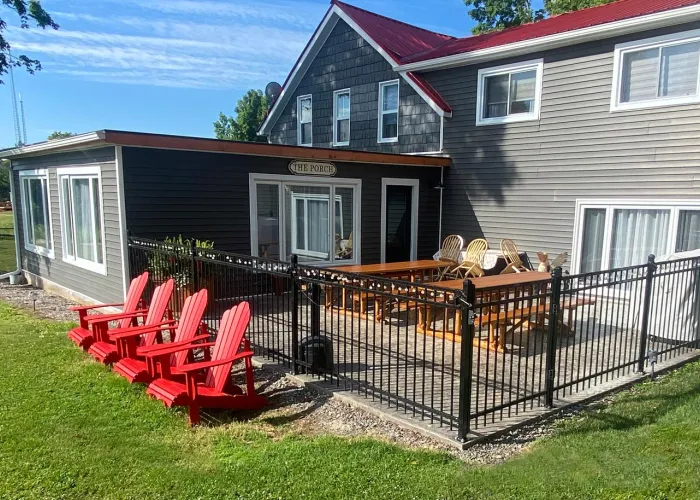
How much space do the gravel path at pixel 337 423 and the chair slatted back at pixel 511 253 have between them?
19.7ft

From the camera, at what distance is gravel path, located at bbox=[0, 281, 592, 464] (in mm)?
3771

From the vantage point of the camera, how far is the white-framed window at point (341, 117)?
1397 centimetres

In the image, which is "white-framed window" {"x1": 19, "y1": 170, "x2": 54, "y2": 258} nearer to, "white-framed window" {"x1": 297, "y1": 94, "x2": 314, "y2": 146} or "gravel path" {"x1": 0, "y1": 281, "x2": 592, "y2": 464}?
"white-framed window" {"x1": 297, "y1": 94, "x2": 314, "y2": 146}

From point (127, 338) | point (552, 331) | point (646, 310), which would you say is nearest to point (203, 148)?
point (127, 338)

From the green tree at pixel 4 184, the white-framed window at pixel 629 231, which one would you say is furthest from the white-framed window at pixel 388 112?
the green tree at pixel 4 184

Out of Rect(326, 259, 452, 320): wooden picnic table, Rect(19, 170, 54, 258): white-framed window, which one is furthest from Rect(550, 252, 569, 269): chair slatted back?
Rect(19, 170, 54, 258): white-framed window

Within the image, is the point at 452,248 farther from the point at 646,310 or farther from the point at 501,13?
the point at 501,13

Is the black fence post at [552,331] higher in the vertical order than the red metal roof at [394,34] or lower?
lower

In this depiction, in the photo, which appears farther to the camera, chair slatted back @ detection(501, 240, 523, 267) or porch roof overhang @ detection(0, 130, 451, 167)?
chair slatted back @ detection(501, 240, 523, 267)

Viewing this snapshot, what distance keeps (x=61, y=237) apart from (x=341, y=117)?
25.7 feet

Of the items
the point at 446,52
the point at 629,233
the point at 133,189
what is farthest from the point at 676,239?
the point at 133,189

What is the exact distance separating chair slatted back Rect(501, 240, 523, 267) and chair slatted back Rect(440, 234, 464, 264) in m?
0.96

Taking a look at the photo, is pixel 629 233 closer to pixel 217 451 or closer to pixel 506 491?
pixel 506 491

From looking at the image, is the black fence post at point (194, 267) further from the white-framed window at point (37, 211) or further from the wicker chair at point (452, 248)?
the wicker chair at point (452, 248)
